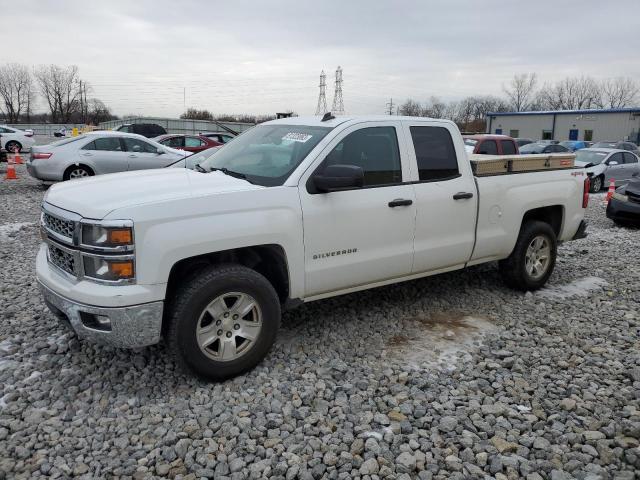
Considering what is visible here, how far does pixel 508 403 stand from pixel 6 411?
338 cm

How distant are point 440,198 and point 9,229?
290 inches

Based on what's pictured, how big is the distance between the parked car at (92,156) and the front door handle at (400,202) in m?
10.4

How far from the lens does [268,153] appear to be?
450cm

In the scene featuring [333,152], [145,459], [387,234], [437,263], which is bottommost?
[145,459]

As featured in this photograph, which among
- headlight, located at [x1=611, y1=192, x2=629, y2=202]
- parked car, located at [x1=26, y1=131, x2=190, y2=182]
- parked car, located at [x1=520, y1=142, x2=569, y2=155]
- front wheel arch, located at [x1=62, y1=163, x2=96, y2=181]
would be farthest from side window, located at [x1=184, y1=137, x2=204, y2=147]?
headlight, located at [x1=611, y1=192, x2=629, y2=202]

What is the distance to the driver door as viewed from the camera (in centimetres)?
407

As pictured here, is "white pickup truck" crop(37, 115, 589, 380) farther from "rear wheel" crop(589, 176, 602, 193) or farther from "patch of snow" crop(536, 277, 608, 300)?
"rear wheel" crop(589, 176, 602, 193)

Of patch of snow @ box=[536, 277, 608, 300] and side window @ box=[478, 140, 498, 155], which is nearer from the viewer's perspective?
patch of snow @ box=[536, 277, 608, 300]

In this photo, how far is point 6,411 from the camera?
3.42 metres

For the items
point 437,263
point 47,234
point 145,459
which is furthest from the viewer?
point 437,263

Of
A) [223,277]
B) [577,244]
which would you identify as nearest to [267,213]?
[223,277]

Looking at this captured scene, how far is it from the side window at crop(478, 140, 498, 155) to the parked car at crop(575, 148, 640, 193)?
3566mm

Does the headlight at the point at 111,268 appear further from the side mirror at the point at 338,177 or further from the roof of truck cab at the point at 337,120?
the roof of truck cab at the point at 337,120

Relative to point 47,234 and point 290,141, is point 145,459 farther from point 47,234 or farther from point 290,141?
point 290,141
